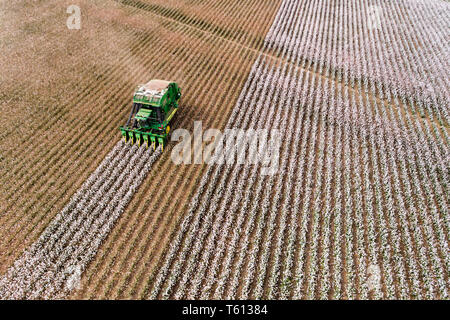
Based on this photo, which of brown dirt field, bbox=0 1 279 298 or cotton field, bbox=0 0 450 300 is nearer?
cotton field, bbox=0 0 450 300

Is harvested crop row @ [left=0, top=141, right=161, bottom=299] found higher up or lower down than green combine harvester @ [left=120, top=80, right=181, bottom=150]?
lower down

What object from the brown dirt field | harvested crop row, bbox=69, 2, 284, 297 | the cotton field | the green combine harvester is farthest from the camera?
the green combine harvester

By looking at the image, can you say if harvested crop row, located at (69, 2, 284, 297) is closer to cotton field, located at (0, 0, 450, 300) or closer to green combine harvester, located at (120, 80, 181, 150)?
cotton field, located at (0, 0, 450, 300)

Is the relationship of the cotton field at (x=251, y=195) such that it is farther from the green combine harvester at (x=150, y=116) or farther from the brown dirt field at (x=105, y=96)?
the green combine harvester at (x=150, y=116)

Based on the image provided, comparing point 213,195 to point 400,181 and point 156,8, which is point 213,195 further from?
point 156,8

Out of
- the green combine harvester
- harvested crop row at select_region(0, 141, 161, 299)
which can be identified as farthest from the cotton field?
the green combine harvester

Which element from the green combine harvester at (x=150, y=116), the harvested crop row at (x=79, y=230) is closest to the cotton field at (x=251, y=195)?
the harvested crop row at (x=79, y=230)
